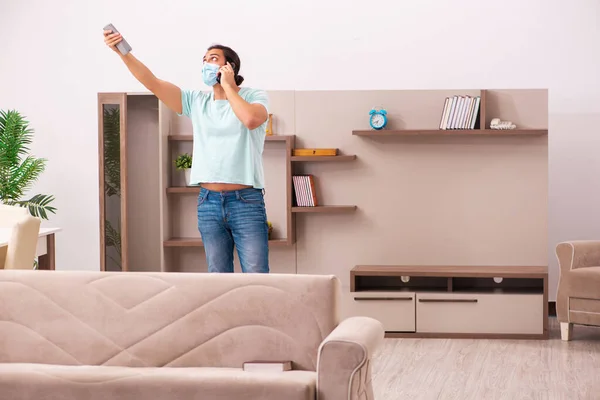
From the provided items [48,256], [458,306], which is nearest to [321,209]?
[458,306]

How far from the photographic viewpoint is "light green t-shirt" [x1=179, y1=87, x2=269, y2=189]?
3.11 meters

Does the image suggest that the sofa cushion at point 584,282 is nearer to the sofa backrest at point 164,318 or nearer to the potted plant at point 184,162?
the potted plant at point 184,162

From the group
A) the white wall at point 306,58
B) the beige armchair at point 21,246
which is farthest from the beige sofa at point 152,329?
the white wall at point 306,58

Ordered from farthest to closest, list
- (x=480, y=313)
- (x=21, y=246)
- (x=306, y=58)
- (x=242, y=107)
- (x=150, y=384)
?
(x=306, y=58) → (x=480, y=313) → (x=21, y=246) → (x=242, y=107) → (x=150, y=384)

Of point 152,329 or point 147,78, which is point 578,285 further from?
point 152,329

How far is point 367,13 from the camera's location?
6469mm

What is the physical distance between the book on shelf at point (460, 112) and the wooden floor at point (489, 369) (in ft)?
4.60

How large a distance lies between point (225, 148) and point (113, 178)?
9.29 ft

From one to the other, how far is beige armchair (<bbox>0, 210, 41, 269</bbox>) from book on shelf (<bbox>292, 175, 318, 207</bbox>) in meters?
2.36

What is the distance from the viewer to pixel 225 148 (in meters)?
3.11

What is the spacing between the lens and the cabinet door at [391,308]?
5305 mm

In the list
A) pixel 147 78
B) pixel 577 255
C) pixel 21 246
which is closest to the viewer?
pixel 147 78

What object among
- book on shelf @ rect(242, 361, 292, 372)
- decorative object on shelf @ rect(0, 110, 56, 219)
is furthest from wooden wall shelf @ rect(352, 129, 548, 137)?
book on shelf @ rect(242, 361, 292, 372)

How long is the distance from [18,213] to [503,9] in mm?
4074
